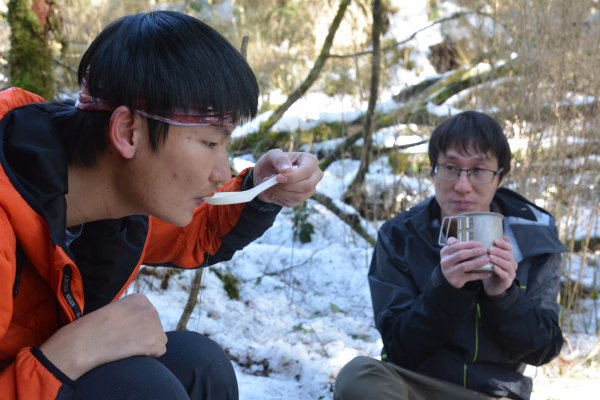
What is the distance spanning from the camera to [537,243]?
7.78ft

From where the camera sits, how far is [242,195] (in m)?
1.76

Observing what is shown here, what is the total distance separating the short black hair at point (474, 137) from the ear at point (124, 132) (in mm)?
1329

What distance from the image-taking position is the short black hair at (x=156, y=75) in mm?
1438

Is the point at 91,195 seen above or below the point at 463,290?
above

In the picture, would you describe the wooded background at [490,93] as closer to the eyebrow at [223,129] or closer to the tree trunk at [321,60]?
the tree trunk at [321,60]

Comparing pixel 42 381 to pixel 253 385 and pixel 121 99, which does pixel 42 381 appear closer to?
pixel 121 99

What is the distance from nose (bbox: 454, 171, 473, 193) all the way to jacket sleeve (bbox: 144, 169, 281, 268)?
0.76m

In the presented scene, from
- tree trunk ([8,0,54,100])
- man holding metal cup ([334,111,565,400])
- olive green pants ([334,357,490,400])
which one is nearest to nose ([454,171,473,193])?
man holding metal cup ([334,111,565,400])

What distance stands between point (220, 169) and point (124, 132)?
0.72 ft

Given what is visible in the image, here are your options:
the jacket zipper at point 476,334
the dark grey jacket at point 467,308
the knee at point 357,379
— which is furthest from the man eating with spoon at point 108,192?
the jacket zipper at point 476,334

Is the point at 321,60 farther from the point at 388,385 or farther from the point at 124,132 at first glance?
the point at 124,132

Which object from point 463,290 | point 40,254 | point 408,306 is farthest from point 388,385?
point 40,254

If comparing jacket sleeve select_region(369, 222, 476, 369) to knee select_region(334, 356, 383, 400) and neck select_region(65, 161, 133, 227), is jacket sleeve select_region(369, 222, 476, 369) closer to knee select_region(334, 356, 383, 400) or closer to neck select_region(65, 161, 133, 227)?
knee select_region(334, 356, 383, 400)

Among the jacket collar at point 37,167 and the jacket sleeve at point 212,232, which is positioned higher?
the jacket collar at point 37,167
